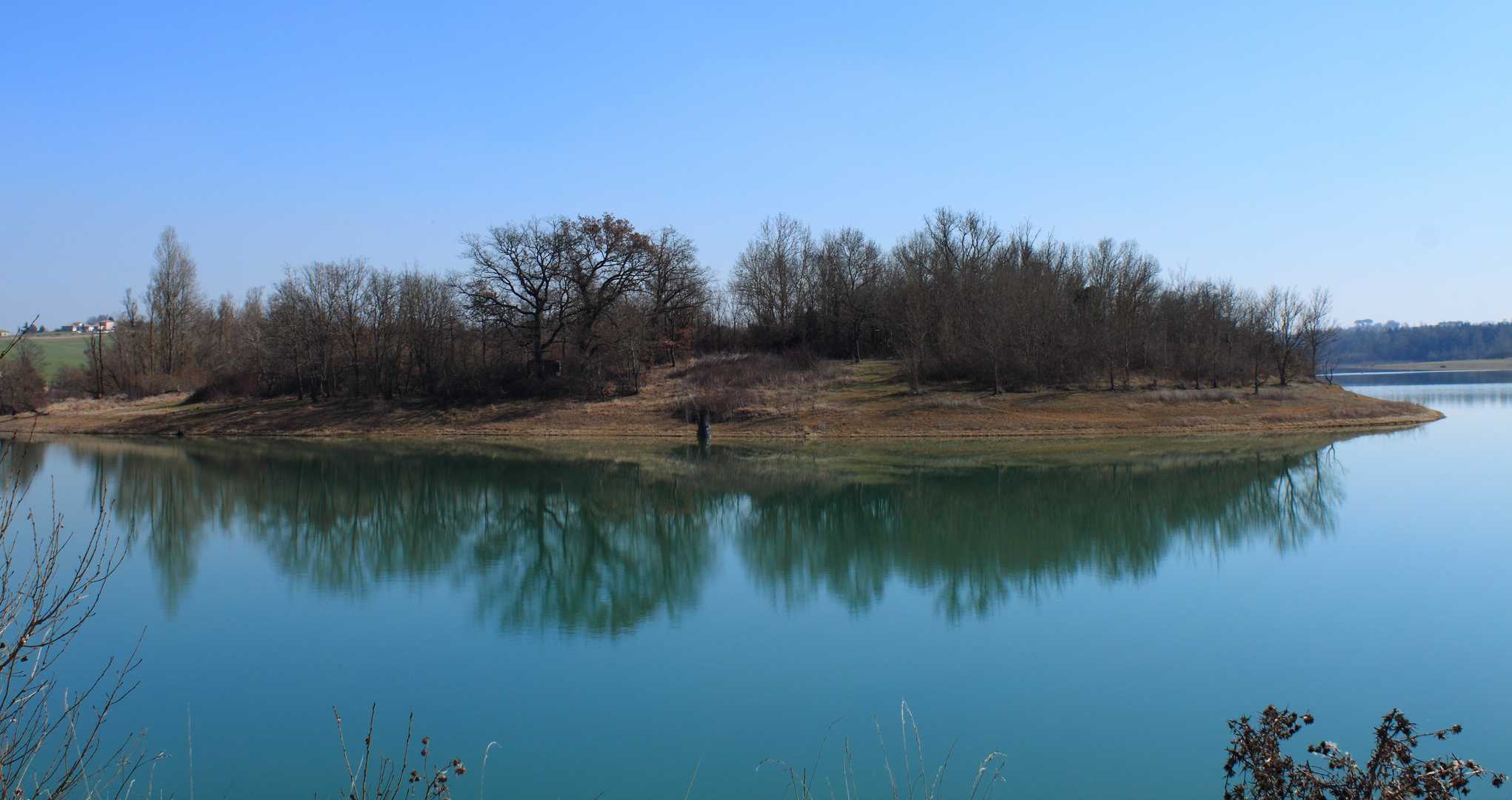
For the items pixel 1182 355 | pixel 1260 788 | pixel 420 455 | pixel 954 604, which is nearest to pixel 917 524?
pixel 954 604

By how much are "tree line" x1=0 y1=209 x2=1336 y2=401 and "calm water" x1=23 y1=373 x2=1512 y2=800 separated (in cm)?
1931

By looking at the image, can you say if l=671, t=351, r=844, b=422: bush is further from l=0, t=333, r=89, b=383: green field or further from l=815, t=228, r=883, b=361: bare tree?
l=0, t=333, r=89, b=383: green field

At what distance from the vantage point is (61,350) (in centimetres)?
8762

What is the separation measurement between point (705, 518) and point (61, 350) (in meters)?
96.4

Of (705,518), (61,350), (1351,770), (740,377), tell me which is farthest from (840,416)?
(61,350)

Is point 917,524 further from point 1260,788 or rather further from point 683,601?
point 1260,788

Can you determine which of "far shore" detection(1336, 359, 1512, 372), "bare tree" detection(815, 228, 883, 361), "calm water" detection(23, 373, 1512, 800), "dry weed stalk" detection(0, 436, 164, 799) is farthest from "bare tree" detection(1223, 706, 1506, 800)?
"far shore" detection(1336, 359, 1512, 372)

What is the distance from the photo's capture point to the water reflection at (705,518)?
46.3ft

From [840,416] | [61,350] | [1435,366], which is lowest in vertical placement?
[840,416]

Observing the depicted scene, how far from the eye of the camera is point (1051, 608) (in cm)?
1210

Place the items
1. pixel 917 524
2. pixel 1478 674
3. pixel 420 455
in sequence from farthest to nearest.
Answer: pixel 420 455 < pixel 917 524 < pixel 1478 674

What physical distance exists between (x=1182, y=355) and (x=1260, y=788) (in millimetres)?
45603

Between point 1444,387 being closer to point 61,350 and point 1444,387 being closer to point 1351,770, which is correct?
point 1351,770

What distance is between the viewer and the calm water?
789 cm
